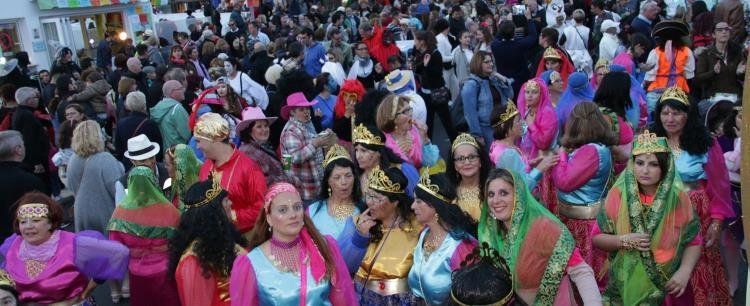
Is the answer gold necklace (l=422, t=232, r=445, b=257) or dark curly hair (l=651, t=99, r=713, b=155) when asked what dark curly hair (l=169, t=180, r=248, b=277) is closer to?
gold necklace (l=422, t=232, r=445, b=257)

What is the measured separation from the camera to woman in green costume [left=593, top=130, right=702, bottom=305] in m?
3.82

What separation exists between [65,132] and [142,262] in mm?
3113

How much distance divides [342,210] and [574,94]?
3.14m

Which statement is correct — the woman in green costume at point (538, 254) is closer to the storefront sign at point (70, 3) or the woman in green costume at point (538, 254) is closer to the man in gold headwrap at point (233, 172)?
the man in gold headwrap at point (233, 172)

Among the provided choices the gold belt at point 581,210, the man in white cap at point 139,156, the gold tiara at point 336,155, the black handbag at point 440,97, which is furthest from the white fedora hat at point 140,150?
the black handbag at point 440,97

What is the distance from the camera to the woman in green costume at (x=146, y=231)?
4773mm

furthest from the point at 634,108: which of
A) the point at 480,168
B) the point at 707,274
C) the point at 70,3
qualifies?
the point at 70,3

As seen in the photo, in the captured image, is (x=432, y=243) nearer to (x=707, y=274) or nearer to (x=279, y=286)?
(x=279, y=286)

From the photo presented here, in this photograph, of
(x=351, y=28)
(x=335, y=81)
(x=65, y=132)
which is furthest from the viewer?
(x=351, y=28)

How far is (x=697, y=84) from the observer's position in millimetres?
8438

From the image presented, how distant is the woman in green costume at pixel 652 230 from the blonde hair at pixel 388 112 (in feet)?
7.40

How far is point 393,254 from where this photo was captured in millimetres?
3945

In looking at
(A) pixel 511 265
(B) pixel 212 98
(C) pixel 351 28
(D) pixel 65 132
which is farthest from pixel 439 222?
(C) pixel 351 28

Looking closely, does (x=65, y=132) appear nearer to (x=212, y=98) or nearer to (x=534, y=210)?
(x=212, y=98)
